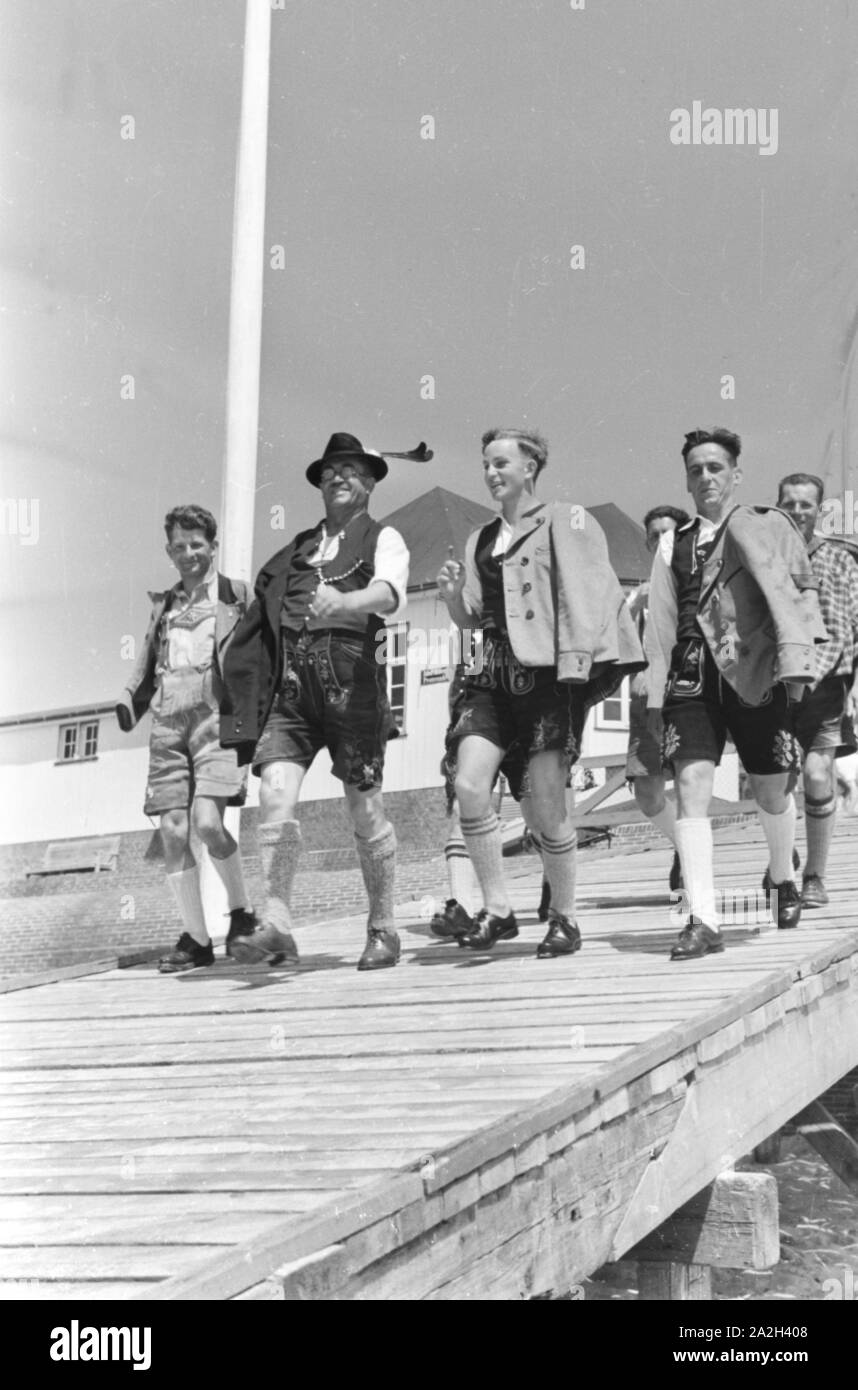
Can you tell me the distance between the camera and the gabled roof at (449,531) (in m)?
35.6

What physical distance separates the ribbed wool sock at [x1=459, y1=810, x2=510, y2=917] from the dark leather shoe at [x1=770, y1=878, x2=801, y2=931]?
51.4 inches

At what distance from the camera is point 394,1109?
3.79 meters

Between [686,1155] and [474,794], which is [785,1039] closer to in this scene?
[686,1155]

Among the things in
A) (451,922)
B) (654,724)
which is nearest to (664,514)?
(654,724)

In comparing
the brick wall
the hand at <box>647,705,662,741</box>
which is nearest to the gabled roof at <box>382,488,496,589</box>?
the brick wall

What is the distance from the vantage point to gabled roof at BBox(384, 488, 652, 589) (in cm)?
3562

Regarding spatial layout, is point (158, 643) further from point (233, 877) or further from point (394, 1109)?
point (394, 1109)

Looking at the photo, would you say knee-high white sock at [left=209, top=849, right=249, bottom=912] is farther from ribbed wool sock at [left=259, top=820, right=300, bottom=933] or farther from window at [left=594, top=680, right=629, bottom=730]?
window at [left=594, top=680, right=629, bottom=730]

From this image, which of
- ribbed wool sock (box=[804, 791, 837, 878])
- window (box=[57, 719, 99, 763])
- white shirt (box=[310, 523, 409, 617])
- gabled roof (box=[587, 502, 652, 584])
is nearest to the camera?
white shirt (box=[310, 523, 409, 617])

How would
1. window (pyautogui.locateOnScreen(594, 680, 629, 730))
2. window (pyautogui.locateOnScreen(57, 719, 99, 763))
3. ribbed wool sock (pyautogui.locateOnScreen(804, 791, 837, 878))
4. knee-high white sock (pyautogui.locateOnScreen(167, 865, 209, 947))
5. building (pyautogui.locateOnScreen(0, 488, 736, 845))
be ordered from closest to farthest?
knee-high white sock (pyautogui.locateOnScreen(167, 865, 209, 947)), ribbed wool sock (pyautogui.locateOnScreen(804, 791, 837, 878)), building (pyautogui.locateOnScreen(0, 488, 736, 845)), window (pyautogui.locateOnScreen(594, 680, 629, 730)), window (pyautogui.locateOnScreen(57, 719, 99, 763))

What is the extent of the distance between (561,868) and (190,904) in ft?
5.63

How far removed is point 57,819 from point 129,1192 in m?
35.4

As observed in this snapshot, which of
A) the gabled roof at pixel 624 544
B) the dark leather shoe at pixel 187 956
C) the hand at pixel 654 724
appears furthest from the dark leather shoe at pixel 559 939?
the gabled roof at pixel 624 544
